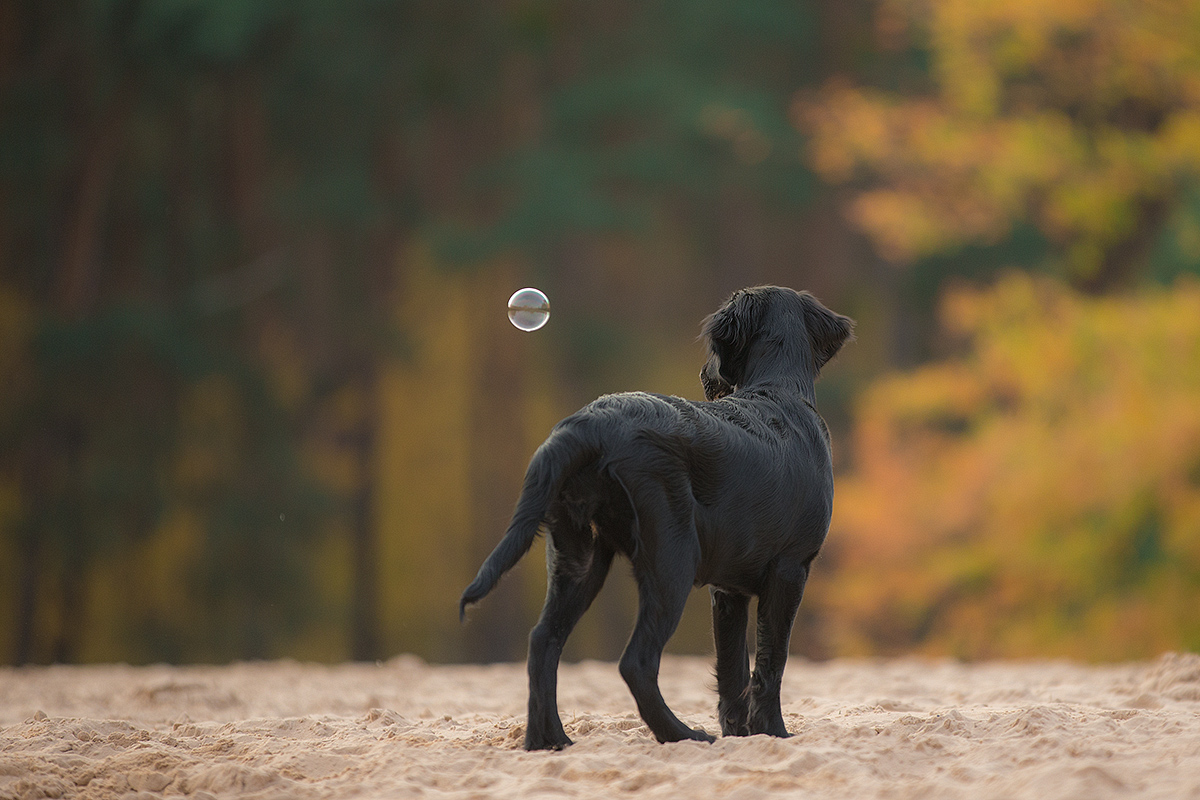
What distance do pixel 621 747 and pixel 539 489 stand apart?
1.02 meters

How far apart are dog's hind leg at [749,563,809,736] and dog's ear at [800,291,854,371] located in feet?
3.61

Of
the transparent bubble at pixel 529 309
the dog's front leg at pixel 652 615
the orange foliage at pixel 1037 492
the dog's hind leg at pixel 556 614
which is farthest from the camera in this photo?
the orange foliage at pixel 1037 492

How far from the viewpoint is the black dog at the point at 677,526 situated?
173 inches

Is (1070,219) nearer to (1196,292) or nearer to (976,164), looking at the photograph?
(976,164)

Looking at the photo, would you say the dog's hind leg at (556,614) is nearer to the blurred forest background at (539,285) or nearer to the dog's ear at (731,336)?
the dog's ear at (731,336)

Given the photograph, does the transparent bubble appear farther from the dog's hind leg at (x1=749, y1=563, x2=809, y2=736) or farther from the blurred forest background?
the blurred forest background

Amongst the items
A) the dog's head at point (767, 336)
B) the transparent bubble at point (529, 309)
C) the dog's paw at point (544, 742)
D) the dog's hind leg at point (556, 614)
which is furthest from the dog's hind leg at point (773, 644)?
the transparent bubble at point (529, 309)

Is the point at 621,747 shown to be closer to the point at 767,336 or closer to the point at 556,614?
the point at 556,614

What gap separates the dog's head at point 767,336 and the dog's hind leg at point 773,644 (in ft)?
3.05

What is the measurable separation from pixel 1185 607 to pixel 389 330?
40.1ft

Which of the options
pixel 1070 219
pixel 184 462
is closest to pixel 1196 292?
pixel 1070 219

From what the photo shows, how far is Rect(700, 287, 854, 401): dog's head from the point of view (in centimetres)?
533

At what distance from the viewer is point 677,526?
4.42 metres

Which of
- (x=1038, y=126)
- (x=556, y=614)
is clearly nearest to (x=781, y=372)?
(x=556, y=614)
